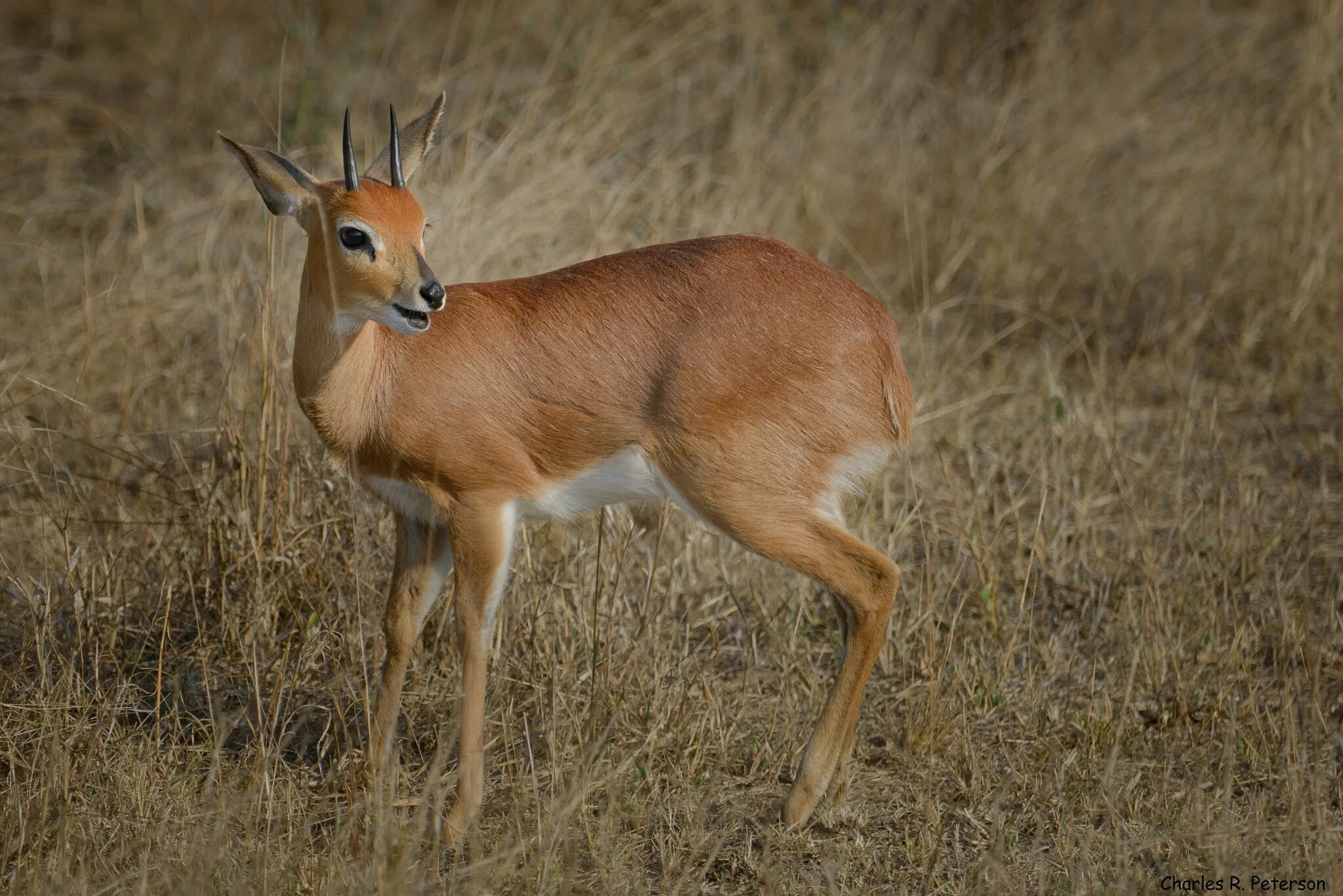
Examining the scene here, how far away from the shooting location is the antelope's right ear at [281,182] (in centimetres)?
351

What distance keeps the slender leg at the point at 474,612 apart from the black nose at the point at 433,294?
58 centimetres

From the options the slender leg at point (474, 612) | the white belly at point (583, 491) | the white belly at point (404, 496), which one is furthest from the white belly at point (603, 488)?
the white belly at point (404, 496)

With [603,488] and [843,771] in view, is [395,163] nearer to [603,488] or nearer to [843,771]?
[603,488]

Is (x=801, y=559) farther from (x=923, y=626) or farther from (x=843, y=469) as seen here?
(x=923, y=626)

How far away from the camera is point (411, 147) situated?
3.84m

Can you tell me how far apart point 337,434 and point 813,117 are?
15.1ft

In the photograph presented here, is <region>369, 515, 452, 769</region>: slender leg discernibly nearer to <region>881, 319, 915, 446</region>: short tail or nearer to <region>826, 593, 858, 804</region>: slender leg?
<region>826, 593, 858, 804</region>: slender leg

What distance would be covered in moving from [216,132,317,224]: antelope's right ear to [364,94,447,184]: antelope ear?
9.6 inches

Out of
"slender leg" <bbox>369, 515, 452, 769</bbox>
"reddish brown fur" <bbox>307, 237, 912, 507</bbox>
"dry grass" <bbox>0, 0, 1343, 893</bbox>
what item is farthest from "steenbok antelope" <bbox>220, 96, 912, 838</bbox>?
"dry grass" <bbox>0, 0, 1343, 893</bbox>

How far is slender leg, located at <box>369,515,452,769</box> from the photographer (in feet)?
13.0

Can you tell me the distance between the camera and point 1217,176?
778 cm

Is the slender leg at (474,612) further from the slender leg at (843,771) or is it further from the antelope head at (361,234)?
the slender leg at (843,771)

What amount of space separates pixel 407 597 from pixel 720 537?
1.40 metres

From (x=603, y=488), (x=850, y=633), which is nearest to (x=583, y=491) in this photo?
(x=603, y=488)
